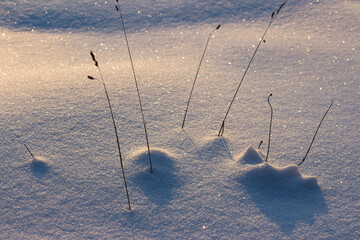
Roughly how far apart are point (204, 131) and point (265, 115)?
388mm

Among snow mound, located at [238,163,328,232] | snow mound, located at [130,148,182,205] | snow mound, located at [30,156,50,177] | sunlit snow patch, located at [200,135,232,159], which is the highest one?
snow mound, located at [30,156,50,177]

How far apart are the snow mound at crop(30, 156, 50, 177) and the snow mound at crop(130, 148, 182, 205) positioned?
1.22 feet

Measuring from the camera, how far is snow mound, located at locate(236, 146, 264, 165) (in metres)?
1.25

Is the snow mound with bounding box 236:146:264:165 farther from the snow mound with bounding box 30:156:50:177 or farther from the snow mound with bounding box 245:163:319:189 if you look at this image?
the snow mound with bounding box 30:156:50:177

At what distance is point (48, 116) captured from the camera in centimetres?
150

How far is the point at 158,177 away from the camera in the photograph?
1.17 metres

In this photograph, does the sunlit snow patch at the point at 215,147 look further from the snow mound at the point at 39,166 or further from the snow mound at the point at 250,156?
the snow mound at the point at 39,166

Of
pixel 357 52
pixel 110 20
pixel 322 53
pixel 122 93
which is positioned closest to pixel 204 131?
pixel 122 93

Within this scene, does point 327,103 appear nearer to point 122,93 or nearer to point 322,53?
point 322,53

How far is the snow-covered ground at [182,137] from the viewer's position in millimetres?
1027

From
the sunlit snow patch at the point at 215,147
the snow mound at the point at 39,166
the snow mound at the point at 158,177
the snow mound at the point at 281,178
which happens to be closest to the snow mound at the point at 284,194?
the snow mound at the point at 281,178

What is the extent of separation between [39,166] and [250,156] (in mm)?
918

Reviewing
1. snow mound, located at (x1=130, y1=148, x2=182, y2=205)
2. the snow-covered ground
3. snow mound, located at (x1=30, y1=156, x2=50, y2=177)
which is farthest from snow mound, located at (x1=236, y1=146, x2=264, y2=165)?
snow mound, located at (x1=30, y1=156, x2=50, y2=177)

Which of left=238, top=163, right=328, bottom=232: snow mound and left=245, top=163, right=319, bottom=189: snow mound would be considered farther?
left=245, top=163, right=319, bottom=189: snow mound
